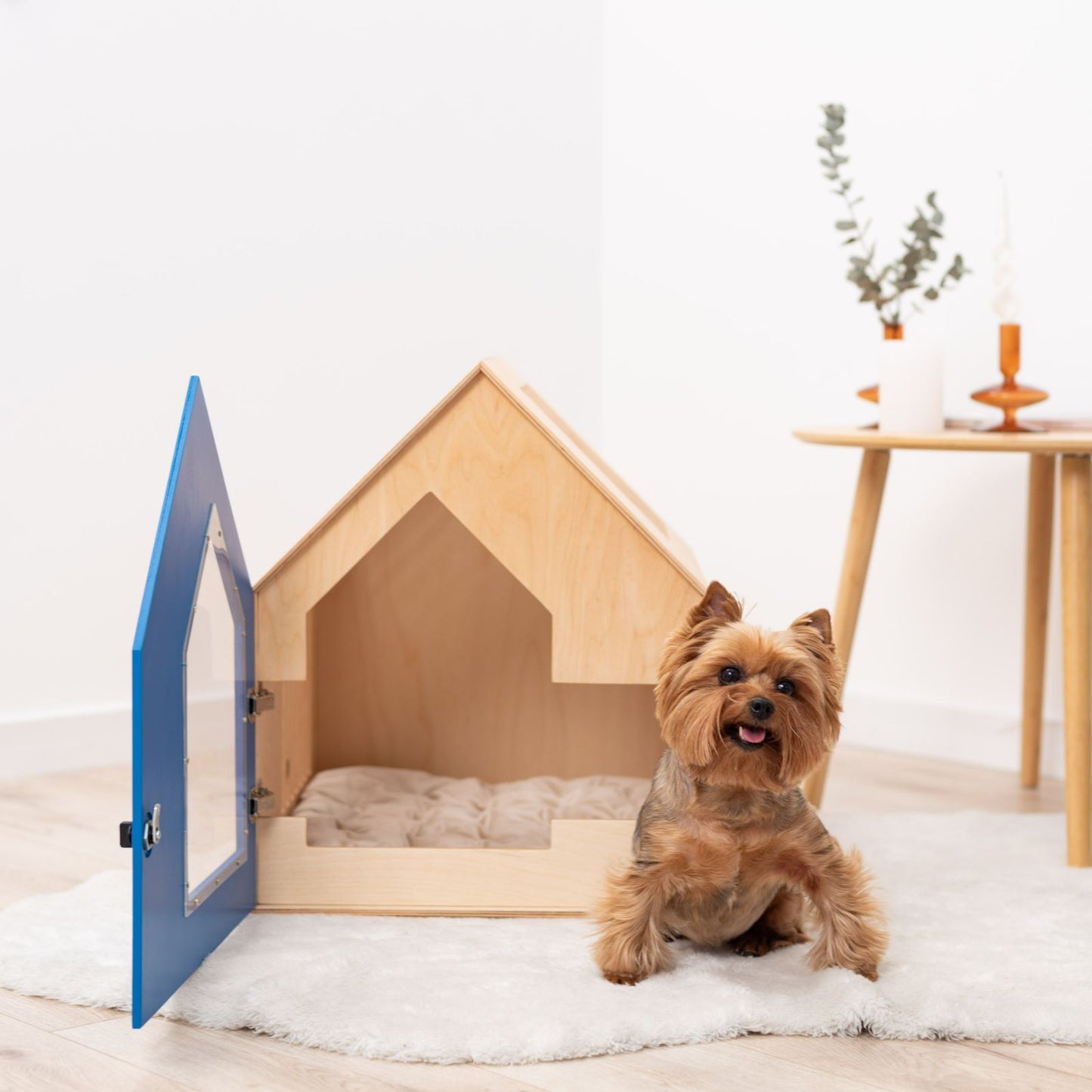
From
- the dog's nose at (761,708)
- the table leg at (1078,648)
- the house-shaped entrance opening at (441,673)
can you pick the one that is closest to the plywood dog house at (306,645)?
the house-shaped entrance opening at (441,673)

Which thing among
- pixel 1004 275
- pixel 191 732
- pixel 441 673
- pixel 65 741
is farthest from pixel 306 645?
pixel 1004 275

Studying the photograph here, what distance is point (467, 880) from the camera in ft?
5.41

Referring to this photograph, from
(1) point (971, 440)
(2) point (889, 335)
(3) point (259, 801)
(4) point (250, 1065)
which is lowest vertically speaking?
(4) point (250, 1065)

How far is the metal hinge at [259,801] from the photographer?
1.62 m

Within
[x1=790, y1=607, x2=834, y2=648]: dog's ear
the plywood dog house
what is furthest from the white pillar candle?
[x1=790, y1=607, x2=834, y2=648]: dog's ear


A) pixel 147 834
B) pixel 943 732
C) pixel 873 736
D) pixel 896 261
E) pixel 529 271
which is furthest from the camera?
pixel 529 271

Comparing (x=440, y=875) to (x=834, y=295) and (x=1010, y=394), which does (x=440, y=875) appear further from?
(x=834, y=295)

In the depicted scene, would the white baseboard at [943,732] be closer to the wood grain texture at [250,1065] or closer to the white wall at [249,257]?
the white wall at [249,257]

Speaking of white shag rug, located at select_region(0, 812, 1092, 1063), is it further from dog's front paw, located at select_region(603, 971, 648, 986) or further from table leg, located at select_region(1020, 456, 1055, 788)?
table leg, located at select_region(1020, 456, 1055, 788)

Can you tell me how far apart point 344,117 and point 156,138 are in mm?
402

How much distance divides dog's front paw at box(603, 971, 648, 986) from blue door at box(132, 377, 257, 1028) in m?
0.42

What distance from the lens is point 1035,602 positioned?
229 cm

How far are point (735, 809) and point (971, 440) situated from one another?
70cm

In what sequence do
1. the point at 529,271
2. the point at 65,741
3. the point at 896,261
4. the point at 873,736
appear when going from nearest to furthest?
the point at 896,261 < the point at 65,741 < the point at 873,736 < the point at 529,271
